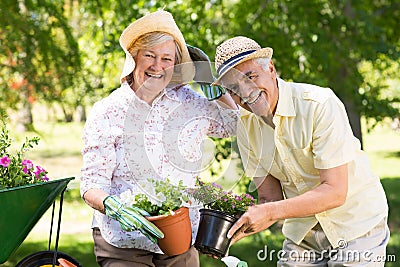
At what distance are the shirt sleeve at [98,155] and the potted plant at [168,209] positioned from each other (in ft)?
0.40

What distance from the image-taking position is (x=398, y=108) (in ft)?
16.7

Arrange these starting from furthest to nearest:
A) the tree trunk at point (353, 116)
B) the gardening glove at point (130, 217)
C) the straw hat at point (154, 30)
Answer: the tree trunk at point (353, 116), the straw hat at point (154, 30), the gardening glove at point (130, 217)

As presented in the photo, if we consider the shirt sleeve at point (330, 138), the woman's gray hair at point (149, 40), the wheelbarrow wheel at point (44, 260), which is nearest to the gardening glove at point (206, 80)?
the woman's gray hair at point (149, 40)

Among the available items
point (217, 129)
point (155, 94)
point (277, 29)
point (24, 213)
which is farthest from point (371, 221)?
point (277, 29)

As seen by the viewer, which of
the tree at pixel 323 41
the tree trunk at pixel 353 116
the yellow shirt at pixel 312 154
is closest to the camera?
the yellow shirt at pixel 312 154

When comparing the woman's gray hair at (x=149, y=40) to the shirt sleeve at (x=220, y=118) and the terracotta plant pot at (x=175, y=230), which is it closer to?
the shirt sleeve at (x=220, y=118)

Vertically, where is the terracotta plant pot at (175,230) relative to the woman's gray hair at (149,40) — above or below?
below

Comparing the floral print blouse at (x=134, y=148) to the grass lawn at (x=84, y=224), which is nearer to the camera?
the floral print blouse at (x=134, y=148)

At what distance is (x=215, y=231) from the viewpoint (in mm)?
2125

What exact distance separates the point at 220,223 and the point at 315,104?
1.60ft

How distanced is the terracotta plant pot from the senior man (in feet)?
0.48

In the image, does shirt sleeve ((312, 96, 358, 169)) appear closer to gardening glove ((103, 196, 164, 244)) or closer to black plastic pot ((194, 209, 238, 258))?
black plastic pot ((194, 209, 238, 258))

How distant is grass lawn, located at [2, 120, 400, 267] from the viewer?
5.42 meters

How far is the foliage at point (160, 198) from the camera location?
210cm
